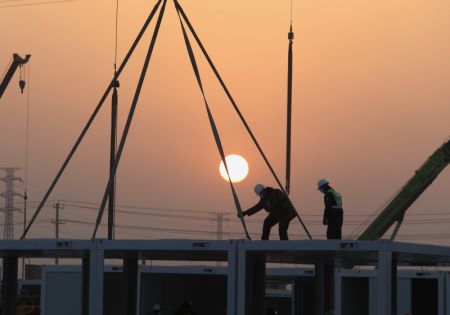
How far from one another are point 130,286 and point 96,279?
3075mm


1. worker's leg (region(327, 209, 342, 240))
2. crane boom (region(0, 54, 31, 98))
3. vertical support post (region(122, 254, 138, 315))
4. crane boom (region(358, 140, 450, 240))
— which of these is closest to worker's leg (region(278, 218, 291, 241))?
worker's leg (region(327, 209, 342, 240))

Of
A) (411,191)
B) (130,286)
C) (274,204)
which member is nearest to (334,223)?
(274,204)

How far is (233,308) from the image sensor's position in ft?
68.7

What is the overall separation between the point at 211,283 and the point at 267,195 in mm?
15433

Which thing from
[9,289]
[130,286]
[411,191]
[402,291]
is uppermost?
[411,191]

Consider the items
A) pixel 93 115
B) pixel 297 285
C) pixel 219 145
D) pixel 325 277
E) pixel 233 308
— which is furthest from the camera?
pixel 297 285

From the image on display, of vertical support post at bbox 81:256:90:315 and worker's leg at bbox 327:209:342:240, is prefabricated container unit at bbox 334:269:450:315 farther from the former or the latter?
worker's leg at bbox 327:209:342:240

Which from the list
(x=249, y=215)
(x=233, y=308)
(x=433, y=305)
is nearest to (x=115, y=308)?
(x=433, y=305)

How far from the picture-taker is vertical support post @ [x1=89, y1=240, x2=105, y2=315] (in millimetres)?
22047

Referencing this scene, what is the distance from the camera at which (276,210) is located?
24203 millimetres

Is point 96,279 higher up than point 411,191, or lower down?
lower down

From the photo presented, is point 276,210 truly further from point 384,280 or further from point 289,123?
point 384,280

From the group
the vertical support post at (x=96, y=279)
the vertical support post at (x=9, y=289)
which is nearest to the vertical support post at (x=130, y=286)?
the vertical support post at (x=96, y=279)

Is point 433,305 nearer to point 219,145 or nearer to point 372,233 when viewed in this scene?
point 372,233
